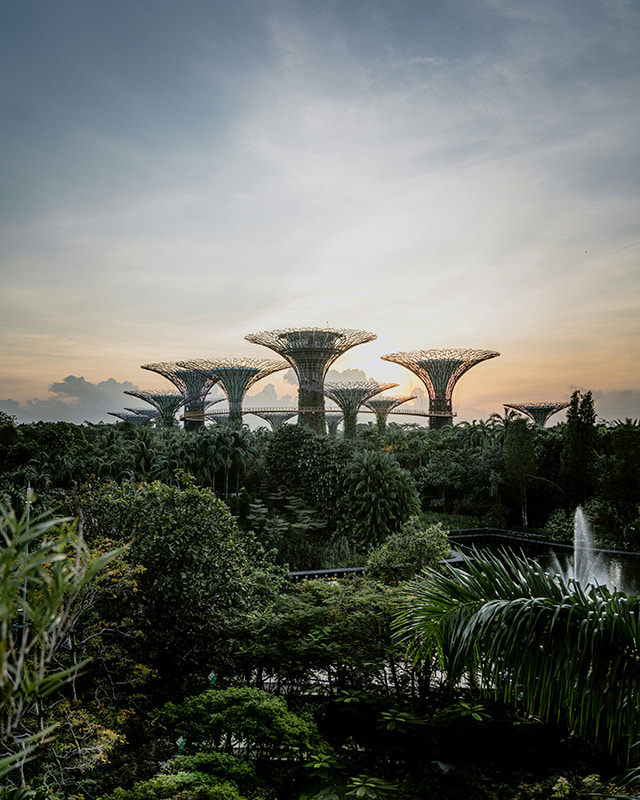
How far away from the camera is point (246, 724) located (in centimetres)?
460

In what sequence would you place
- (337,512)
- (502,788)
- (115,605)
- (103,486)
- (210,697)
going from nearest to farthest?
(502,788) → (210,697) → (115,605) → (103,486) → (337,512)

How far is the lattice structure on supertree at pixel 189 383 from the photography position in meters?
39.9

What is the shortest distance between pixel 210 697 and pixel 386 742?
199 centimetres

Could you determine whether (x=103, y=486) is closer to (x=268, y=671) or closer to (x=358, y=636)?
(x=268, y=671)

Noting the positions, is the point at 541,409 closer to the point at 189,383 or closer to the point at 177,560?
the point at 189,383

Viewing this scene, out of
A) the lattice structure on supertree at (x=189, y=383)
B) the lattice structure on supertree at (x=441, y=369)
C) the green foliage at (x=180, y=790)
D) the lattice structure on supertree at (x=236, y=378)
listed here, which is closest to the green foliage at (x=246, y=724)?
the green foliage at (x=180, y=790)

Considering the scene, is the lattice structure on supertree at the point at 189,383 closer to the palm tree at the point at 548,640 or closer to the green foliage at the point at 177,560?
the green foliage at the point at 177,560

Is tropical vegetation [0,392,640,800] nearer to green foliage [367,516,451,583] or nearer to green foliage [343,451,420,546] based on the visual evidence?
green foliage [367,516,451,583]

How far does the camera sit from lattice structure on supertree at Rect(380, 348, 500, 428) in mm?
37562

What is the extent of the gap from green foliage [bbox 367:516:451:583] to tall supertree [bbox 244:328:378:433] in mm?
23492

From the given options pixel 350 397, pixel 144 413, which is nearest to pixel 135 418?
pixel 144 413

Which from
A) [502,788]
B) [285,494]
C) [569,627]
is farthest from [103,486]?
[285,494]

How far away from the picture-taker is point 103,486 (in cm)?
765

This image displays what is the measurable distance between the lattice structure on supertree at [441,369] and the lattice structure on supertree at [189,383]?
14218 mm
